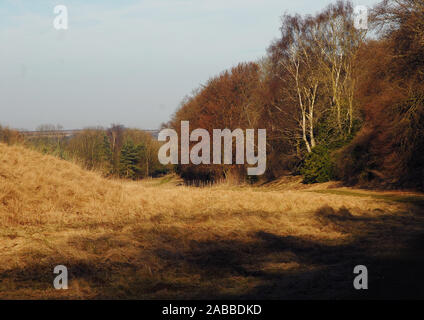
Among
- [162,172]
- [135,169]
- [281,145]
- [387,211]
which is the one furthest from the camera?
[162,172]

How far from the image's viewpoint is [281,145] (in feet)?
130

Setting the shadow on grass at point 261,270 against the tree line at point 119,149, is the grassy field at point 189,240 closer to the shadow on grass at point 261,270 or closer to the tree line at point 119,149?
the shadow on grass at point 261,270

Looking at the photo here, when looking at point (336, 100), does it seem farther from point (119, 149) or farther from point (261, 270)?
point (119, 149)

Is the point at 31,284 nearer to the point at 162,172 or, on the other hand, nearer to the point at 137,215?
the point at 137,215

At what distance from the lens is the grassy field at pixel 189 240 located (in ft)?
25.2

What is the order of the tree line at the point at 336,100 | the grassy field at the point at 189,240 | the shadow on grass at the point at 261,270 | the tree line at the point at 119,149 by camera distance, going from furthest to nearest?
the tree line at the point at 119,149 < the tree line at the point at 336,100 < the grassy field at the point at 189,240 < the shadow on grass at the point at 261,270

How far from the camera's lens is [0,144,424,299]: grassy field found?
7695 millimetres

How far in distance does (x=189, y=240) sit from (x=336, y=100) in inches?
987

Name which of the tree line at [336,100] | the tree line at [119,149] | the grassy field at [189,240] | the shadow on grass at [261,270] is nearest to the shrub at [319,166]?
the tree line at [336,100]

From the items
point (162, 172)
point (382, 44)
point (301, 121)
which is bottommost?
point (162, 172)

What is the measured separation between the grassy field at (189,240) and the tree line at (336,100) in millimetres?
5114
